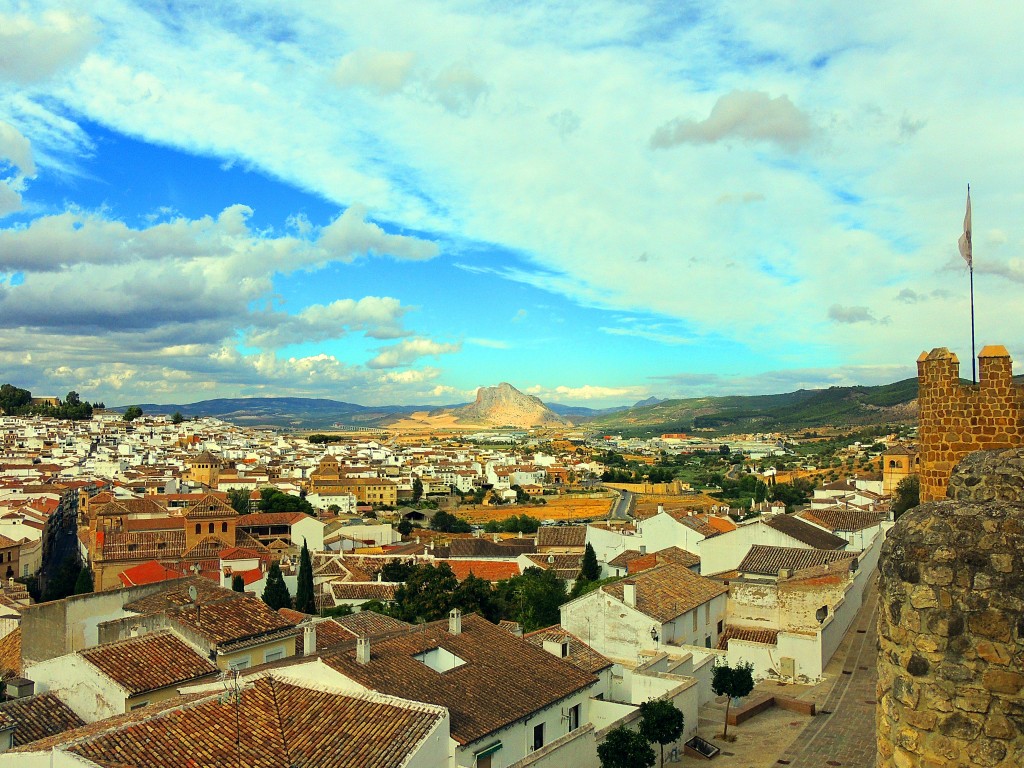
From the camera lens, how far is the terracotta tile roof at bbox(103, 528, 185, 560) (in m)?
39.8

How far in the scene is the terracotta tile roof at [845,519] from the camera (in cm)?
3338

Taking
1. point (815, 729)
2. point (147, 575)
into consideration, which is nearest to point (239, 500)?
point (147, 575)

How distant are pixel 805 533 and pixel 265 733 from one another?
82.4 feet

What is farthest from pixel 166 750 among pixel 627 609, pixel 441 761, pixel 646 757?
pixel 627 609

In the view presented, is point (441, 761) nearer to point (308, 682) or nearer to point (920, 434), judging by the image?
point (308, 682)

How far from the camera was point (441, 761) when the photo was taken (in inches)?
396

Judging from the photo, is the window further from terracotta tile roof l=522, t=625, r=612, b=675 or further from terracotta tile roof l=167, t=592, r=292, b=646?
terracotta tile roof l=167, t=592, r=292, b=646

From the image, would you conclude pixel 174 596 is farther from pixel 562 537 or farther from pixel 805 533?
pixel 562 537

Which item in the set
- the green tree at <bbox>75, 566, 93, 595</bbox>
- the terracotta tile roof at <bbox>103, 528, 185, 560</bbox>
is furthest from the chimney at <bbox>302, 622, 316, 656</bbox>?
the terracotta tile roof at <bbox>103, 528, 185, 560</bbox>

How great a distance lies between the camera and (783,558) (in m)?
27.0

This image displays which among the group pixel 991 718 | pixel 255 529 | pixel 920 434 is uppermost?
pixel 920 434

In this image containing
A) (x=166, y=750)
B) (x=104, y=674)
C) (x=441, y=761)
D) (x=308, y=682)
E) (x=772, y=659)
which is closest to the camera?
(x=166, y=750)

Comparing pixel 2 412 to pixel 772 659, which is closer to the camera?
pixel 772 659

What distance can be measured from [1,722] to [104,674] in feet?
5.31
